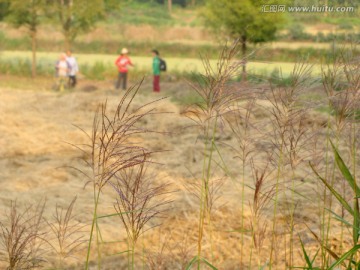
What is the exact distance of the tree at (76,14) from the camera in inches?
1174

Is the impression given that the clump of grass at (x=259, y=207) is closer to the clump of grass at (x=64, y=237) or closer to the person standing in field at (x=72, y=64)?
the clump of grass at (x=64, y=237)

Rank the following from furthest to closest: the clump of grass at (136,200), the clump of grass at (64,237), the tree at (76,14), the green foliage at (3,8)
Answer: the green foliage at (3,8)
the tree at (76,14)
the clump of grass at (64,237)
the clump of grass at (136,200)

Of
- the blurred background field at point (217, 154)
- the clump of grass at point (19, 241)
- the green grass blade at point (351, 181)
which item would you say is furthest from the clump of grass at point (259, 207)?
the clump of grass at point (19, 241)

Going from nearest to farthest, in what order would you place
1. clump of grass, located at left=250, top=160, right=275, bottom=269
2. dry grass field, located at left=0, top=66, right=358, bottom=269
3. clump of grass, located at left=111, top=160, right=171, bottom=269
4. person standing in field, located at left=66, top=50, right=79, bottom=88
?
clump of grass, located at left=111, top=160, right=171, bottom=269 < clump of grass, located at left=250, top=160, right=275, bottom=269 < dry grass field, located at left=0, top=66, right=358, bottom=269 < person standing in field, located at left=66, top=50, right=79, bottom=88

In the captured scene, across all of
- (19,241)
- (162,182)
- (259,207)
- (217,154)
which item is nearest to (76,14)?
(217,154)

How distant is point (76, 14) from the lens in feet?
99.6

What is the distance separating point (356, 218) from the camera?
3070mm

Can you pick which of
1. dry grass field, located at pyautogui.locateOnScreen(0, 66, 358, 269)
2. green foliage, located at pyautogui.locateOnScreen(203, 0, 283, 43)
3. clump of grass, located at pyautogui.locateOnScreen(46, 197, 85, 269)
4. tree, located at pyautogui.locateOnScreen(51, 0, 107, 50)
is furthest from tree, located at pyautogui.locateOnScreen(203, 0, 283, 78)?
clump of grass, located at pyautogui.locateOnScreen(46, 197, 85, 269)

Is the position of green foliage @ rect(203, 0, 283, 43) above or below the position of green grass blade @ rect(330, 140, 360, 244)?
below

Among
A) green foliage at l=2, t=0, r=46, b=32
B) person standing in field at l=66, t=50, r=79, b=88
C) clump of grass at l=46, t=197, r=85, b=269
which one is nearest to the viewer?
clump of grass at l=46, t=197, r=85, b=269

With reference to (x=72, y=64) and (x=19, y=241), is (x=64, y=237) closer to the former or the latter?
(x=19, y=241)

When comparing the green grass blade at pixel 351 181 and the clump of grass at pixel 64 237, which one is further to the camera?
the clump of grass at pixel 64 237

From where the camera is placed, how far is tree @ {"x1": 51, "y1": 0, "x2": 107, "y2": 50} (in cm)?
2983

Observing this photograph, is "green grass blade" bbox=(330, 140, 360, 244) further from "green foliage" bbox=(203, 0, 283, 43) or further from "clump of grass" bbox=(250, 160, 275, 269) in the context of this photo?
"green foliage" bbox=(203, 0, 283, 43)
